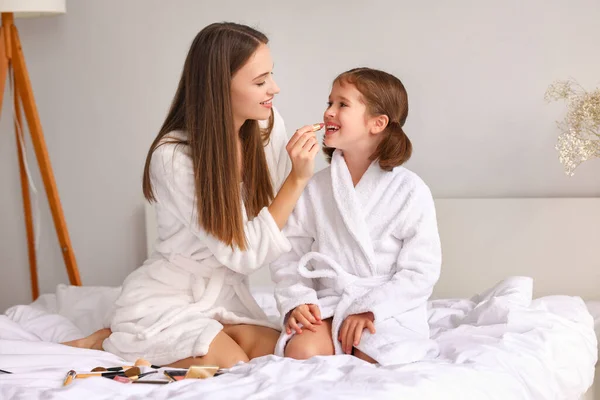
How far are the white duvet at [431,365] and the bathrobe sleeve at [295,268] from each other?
0.21m

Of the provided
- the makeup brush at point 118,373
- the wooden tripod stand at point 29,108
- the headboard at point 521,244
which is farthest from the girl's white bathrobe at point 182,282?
the wooden tripod stand at point 29,108

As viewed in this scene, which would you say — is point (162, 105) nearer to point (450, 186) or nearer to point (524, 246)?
point (450, 186)

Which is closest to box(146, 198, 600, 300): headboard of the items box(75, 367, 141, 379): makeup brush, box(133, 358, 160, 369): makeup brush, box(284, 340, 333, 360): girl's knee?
box(284, 340, 333, 360): girl's knee

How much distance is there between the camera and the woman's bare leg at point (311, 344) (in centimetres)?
191

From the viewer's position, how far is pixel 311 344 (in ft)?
6.30

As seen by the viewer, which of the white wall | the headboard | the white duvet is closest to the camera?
the white duvet

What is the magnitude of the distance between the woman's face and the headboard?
112 centimetres

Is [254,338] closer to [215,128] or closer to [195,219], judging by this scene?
[195,219]

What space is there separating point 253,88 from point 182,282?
51 cm

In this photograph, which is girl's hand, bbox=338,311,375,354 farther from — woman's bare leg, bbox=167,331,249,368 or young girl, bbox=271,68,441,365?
woman's bare leg, bbox=167,331,249,368

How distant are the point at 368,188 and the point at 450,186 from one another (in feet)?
3.67

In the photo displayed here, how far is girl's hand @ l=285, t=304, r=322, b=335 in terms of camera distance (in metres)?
1.97

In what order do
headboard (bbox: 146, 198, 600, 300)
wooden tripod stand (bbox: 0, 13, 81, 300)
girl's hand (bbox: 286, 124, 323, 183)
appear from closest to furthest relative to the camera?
girl's hand (bbox: 286, 124, 323, 183) → headboard (bbox: 146, 198, 600, 300) → wooden tripod stand (bbox: 0, 13, 81, 300)

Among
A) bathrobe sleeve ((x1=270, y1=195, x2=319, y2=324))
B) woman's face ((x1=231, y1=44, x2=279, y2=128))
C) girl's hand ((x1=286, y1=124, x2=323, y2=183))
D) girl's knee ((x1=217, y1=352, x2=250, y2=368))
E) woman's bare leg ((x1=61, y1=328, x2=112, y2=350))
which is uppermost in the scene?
woman's face ((x1=231, y1=44, x2=279, y2=128))
